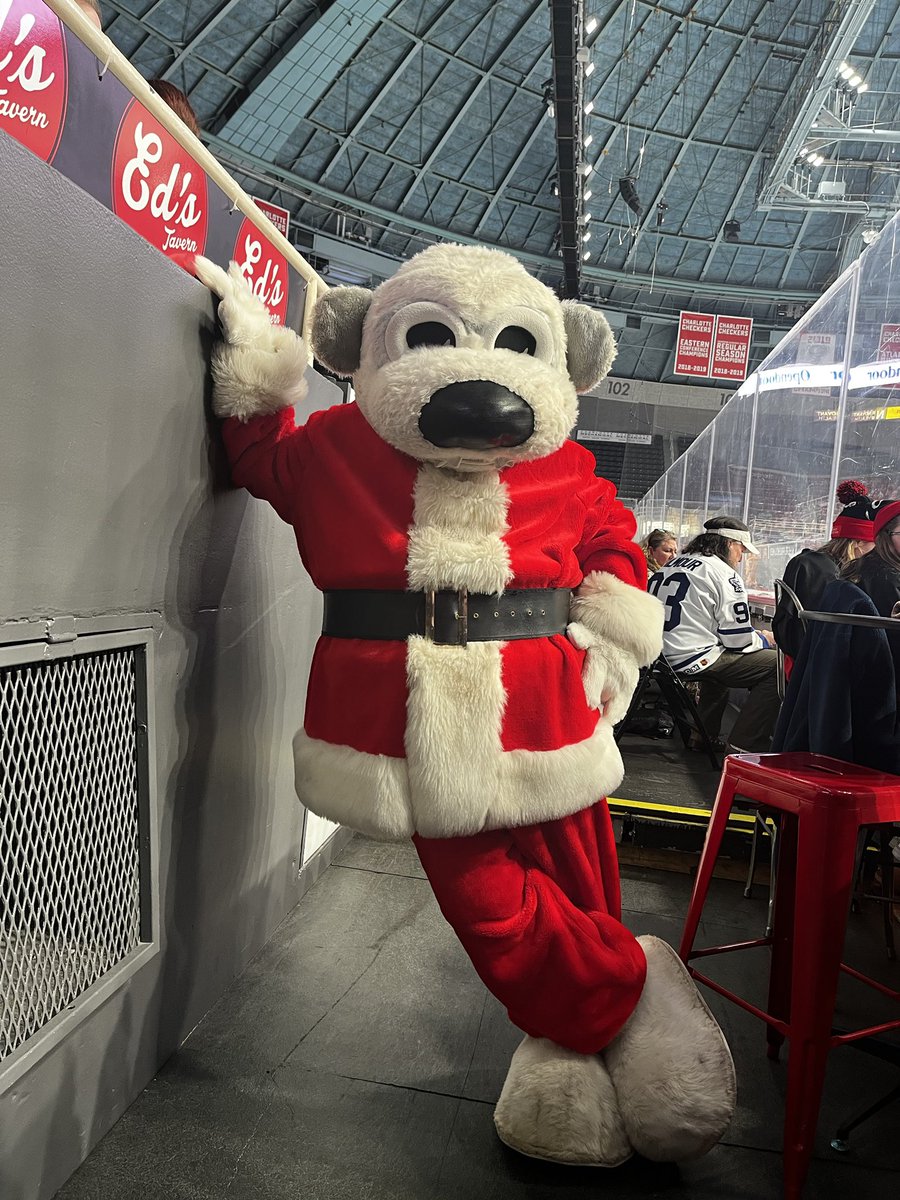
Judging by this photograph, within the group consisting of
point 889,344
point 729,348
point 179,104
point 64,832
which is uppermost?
point 729,348

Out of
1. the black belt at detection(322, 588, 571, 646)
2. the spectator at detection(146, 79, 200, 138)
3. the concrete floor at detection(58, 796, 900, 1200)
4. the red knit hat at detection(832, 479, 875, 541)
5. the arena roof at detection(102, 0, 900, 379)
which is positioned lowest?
the concrete floor at detection(58, 796, 900, 1200)

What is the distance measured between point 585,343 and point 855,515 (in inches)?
93.7

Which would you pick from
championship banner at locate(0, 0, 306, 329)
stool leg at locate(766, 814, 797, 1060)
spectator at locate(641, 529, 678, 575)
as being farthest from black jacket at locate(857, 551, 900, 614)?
spectator at locate(641, 529, 678, 575)

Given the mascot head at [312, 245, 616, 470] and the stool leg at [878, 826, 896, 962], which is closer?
the mascot head at [312, 245, 616, 470]

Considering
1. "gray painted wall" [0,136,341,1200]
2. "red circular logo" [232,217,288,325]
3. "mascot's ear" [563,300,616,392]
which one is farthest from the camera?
"red circular logo" [232,217,288,325]

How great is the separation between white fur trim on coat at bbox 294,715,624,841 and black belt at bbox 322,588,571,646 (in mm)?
194

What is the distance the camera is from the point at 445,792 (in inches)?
55.1

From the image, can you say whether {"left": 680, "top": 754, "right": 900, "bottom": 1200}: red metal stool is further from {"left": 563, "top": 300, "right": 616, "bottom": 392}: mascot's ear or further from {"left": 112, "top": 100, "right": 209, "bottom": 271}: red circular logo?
{"left": 112, "top": 100, "right": 209, "bottom": 271}: red circular logo

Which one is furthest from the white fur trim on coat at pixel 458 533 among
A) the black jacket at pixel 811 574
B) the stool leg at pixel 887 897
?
the black jacket at pixel 811 574

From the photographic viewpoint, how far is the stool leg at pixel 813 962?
4.78ft

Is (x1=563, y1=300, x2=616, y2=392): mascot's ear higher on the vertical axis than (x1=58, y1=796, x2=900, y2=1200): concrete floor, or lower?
higher

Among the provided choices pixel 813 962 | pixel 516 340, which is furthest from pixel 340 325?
pixel 813 962

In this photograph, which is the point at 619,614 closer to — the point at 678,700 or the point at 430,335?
the point at 430,335

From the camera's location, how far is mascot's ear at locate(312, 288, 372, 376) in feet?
5.47
